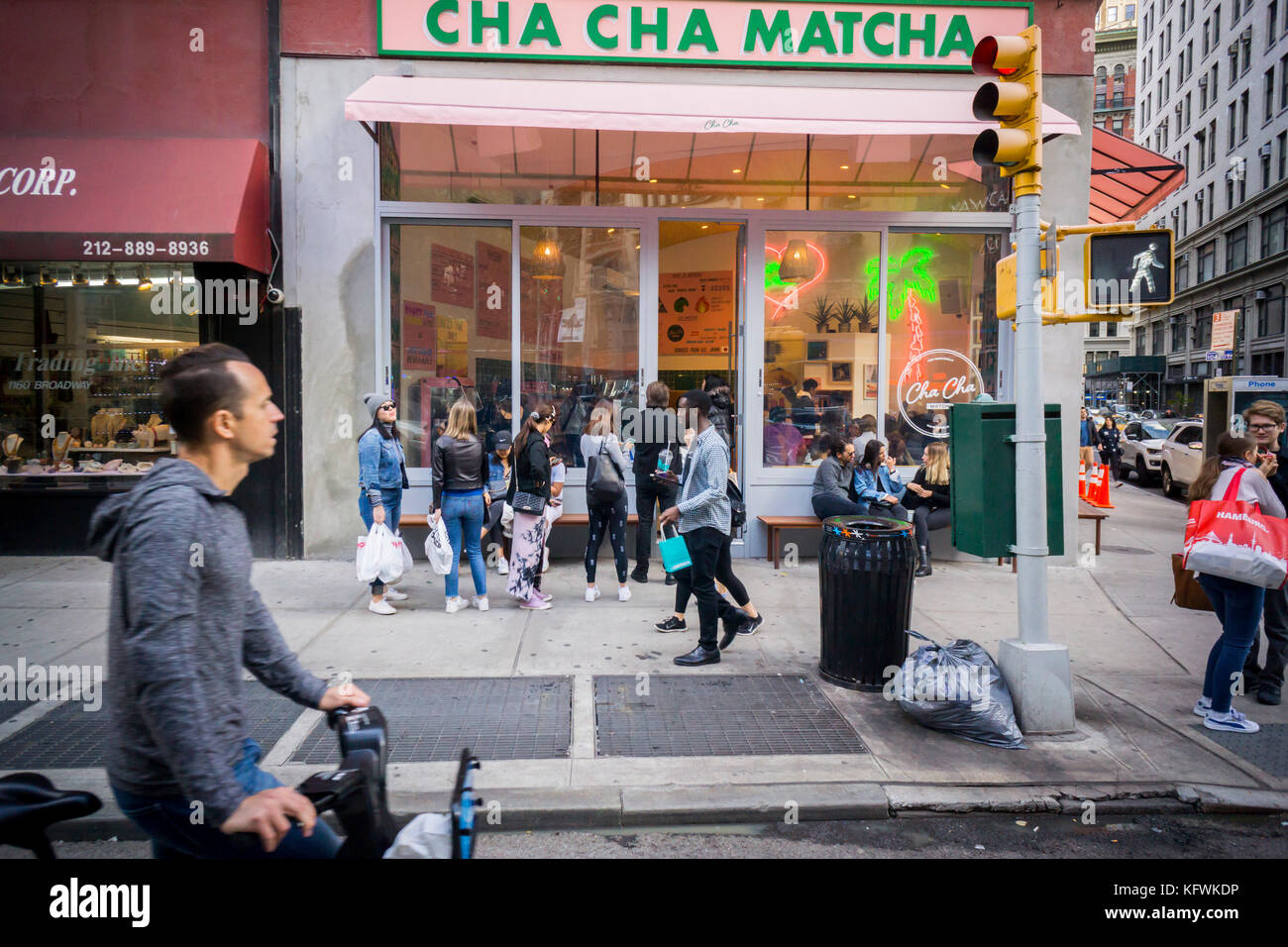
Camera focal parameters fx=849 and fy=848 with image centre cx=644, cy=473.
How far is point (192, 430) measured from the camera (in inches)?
82.0

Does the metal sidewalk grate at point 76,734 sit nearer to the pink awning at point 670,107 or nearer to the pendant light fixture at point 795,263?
the pink awning at point 670,107

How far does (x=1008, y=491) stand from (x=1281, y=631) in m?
A: 2.23

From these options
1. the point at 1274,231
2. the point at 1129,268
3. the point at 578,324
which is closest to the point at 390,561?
the point at 578,324

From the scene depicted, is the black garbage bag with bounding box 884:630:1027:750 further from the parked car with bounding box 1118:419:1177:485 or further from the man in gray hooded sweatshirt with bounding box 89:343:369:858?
the parked car with bounding box 1118:419:1177:485

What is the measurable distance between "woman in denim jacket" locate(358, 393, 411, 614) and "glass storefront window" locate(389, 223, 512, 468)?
235 cm

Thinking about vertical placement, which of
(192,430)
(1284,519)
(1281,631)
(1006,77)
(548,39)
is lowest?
(1281,631)

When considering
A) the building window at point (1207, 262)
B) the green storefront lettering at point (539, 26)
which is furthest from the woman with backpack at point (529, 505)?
the building window at point (1207, 262)

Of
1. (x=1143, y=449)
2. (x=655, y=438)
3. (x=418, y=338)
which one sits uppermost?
(x=418, y=338)

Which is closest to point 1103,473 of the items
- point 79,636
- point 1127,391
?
point 79,636

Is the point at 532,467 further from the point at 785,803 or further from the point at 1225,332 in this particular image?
the point at 1225,332

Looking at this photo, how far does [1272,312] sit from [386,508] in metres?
49.2

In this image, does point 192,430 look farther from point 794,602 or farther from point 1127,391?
point 1127,391

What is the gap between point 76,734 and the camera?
16.0ft

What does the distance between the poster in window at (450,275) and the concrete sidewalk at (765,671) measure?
3.32 m
